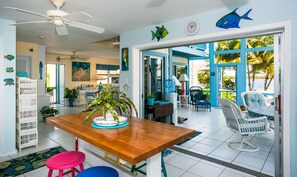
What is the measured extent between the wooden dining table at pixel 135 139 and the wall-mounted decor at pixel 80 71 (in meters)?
7.74

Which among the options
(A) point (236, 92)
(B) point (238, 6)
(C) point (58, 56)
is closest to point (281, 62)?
(B) point (238, 6)

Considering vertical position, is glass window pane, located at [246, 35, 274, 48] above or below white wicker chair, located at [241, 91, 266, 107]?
above

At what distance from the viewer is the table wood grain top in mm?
1128

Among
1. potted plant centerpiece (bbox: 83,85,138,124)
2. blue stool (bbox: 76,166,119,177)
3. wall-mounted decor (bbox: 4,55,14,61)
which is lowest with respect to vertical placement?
blue stool (bbox: 76,166,119,177)

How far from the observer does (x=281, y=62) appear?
2.14 meters

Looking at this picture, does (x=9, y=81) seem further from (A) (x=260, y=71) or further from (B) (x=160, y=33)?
(A) (x=260, y=71)

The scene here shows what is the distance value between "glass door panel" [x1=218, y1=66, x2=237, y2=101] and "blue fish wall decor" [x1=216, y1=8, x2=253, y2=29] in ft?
19.3

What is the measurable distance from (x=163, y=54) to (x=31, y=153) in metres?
3.82

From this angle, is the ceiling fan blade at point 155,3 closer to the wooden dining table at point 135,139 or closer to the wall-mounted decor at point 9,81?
the wooden dining table at point 135,139

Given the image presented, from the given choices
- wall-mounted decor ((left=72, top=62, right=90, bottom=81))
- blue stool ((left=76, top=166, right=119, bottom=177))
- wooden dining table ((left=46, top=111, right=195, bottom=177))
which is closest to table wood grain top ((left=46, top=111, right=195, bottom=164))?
wooden dining table ((left=46, top=111, right=195, bottom=177))

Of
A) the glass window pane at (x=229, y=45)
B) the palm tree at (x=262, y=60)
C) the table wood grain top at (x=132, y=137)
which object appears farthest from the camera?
the glass window pane at (x=229, y=45)

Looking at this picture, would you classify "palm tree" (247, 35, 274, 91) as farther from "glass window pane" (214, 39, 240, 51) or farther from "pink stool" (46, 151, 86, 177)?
"pink stool" (46, 151, 86, 177)

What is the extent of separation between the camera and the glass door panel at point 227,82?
7963 mm

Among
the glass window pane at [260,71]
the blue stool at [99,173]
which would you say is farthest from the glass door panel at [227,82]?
the blue stool at [99,173]
